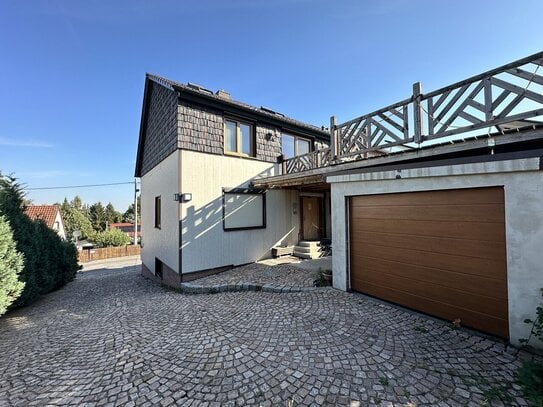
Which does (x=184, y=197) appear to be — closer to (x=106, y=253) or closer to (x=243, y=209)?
(x=243, y=209)

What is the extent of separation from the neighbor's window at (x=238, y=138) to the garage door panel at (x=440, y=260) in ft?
18.7

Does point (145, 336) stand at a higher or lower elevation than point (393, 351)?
lower

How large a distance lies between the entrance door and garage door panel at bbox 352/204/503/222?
5179mm

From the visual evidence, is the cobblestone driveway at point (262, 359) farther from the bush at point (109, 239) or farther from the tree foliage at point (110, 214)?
the tree foliage at point (110, 214)

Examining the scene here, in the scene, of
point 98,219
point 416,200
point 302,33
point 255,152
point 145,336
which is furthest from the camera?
point 98,219

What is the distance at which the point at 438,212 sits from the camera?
403cm

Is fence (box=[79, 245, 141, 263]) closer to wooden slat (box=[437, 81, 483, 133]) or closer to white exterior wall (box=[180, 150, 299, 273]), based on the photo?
white exterior wall (box=[180, 150, 299, 273])

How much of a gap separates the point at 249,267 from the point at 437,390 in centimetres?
639

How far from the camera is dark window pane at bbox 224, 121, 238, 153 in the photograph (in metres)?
8.59

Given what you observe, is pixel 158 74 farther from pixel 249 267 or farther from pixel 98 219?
pixel 98 219

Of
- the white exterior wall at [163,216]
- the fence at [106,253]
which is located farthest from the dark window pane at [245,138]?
the fence at [106,253]

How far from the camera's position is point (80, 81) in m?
10.2

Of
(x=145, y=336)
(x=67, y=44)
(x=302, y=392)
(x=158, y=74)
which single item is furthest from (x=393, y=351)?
(x=67, y=44)

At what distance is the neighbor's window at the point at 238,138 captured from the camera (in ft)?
28.3
